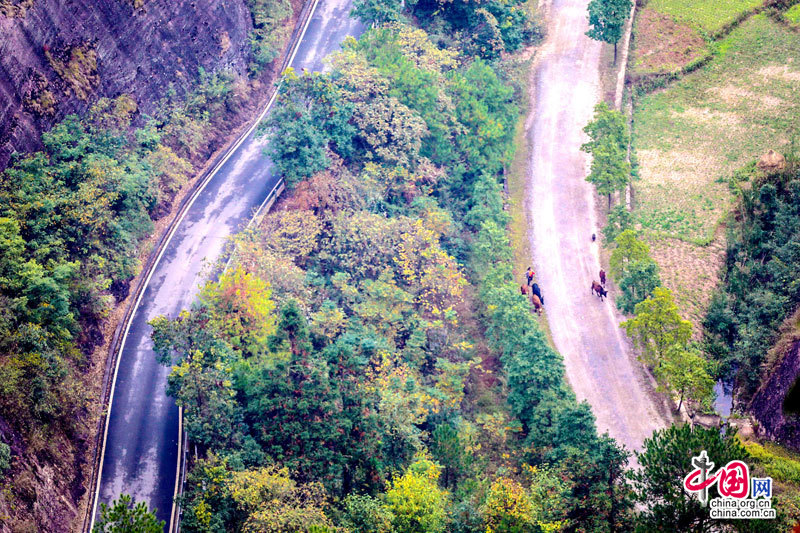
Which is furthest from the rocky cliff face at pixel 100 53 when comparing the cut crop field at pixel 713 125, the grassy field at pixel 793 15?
the grassy field at pixel 793 15

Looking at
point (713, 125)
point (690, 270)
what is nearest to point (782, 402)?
point (690, 270)

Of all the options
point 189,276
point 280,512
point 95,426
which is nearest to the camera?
point 280,512

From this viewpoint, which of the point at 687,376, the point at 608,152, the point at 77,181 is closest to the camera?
the point at 687,376

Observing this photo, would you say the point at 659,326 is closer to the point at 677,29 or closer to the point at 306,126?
the point at 306,126

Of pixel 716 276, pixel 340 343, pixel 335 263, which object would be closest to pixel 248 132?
pixel 335 263

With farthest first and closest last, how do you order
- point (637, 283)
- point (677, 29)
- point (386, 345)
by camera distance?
point (677, 29), point (637, 283), point (386, 345)

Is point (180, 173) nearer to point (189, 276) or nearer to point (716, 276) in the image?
point (189, 276)

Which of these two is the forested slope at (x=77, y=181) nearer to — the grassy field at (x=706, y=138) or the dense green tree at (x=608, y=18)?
the dense green tree at (x=608, y=18)
